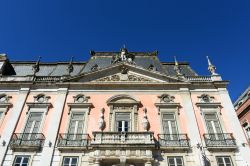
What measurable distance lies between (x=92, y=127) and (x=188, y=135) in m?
8.33

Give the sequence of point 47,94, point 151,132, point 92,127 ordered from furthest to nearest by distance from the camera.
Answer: point 47,94 < point 92,127 < point 151,132

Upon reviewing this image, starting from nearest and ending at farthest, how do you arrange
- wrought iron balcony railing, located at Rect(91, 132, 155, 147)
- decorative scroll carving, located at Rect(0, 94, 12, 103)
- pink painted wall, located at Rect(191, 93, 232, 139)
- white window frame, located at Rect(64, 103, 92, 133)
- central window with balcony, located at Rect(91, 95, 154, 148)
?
1. wrought iron balcony railing, located at Rect(91, 132, 155, 147)
2. central window with balcony, located at Rect(91, 95, 154, 148)
3. pink painted wall, located at Rect(191, 93, 232, 139)
4. white window frame, located at Rect(64, 103, 92, 133)
5. decorative scroll carving, located at Rect(0, 94, 12, 103)

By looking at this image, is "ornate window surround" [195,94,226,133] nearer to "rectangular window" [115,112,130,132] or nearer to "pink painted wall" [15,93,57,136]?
"rectangular window" [115,112,130,132]

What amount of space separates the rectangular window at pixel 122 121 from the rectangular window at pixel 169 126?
321 centimetres

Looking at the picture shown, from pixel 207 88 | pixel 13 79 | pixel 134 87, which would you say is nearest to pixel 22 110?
pixel 13 79

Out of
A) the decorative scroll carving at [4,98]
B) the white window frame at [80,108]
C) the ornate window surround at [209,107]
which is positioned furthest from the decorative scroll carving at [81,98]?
the ornate window surround at [209,107]

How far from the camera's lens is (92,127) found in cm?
2177

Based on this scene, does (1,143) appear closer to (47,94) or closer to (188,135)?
(47,94)

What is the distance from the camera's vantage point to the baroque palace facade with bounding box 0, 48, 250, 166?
19.4m

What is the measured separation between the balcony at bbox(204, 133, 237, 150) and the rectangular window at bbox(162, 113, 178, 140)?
8.69 ft

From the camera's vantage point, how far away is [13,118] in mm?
22141

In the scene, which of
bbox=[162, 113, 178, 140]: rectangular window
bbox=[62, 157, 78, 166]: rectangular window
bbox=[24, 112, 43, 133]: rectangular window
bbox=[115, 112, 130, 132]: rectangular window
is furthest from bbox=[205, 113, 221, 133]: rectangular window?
bbox=[24, 112, 43, 133]: rectangular window

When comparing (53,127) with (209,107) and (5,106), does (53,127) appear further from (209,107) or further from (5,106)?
(209,107)

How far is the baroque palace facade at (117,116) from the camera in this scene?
1944 centimetres
